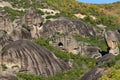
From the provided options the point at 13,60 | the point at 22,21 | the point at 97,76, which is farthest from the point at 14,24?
the point at 97,76

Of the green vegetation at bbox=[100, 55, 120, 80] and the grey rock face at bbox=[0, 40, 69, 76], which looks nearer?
the green vegetation at bbox=[100, 55, 120, 80]

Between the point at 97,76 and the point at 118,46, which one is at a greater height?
the point at 97,76

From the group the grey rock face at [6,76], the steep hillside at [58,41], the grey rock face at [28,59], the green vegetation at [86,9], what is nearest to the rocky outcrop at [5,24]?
the steep hillside at [58,41]

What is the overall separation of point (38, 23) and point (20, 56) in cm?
1869

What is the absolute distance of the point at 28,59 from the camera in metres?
53.2

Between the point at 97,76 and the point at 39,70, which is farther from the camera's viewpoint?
the point at 39,70

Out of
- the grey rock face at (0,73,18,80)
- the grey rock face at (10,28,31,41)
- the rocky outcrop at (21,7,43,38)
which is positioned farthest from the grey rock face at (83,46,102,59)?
the grey rock face at (0,73,18,80)

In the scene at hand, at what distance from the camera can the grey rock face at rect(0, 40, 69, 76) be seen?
173 ft

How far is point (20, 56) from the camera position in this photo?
53312 mm

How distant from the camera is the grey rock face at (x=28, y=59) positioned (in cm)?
5288

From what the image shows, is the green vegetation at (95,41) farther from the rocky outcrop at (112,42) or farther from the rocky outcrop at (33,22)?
the rocky outcrop at (33,22)

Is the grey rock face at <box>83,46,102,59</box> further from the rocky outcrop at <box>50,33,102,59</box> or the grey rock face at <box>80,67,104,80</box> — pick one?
the grey rock face at <box>80,67,104,80</box>

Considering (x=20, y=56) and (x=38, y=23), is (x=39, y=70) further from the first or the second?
(x=38, y=23)

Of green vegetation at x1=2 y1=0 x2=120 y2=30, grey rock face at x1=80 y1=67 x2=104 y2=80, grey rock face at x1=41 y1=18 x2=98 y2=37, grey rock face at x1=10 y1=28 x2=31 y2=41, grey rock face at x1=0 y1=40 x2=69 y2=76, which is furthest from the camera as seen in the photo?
green vegetation at x1=2 y1=0 x2=120 y2=30
